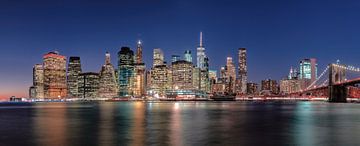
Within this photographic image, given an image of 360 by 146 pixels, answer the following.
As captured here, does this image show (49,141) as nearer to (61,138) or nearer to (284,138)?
(61,138)

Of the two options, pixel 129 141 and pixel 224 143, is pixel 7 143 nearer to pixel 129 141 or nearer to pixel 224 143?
pixel 129 141

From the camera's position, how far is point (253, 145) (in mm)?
25469

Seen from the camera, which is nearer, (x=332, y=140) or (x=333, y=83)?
(x=332, y=140)

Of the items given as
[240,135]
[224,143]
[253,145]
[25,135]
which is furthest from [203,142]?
[25,135]

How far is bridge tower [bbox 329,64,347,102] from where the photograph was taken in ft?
436

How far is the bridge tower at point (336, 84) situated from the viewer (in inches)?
5236

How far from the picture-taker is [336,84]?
422ft

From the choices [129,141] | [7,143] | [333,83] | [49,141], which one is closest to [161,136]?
[129,141]

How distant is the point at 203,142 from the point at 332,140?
327 inches

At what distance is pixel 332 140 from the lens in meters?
28.2

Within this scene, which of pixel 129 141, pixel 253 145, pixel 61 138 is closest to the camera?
pixel 253 145

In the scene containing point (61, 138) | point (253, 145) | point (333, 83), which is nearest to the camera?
point (253, 145)

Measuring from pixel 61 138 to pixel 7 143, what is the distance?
357cm

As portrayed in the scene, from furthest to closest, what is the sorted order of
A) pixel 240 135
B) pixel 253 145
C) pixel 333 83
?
pixel 333 83
pixel 240 135
pixel 253 145
